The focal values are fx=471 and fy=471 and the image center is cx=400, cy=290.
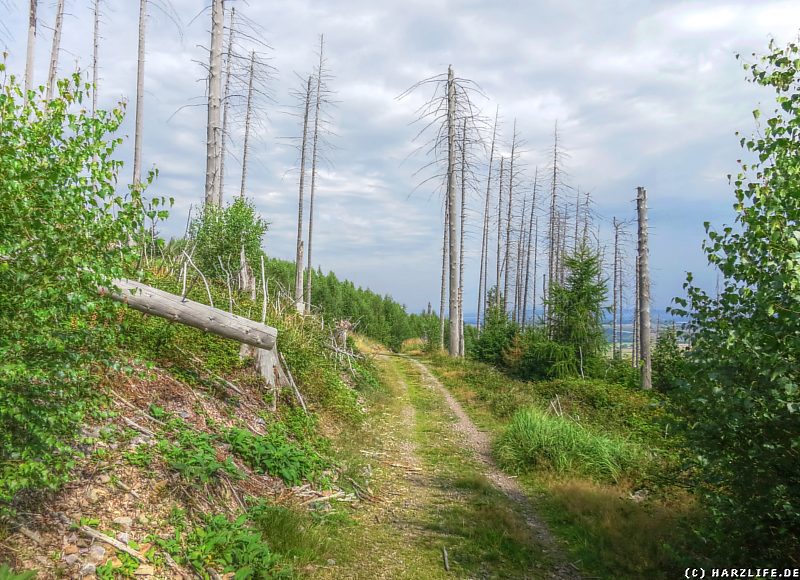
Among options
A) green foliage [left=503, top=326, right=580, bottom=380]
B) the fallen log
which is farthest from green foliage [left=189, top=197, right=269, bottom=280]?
green foliage [left=503, top=326, right=580, bottom=380]

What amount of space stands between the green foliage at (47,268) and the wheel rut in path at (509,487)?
5.11m

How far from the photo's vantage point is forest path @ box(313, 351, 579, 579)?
526 centimetres

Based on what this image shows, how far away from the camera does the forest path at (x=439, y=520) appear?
526 centimetres

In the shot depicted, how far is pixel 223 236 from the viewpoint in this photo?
12711mm

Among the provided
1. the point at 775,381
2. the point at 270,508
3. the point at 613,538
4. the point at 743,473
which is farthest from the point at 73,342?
the point at 613,538

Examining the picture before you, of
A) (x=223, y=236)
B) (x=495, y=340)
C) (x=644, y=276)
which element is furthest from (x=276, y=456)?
(x=495, y=340)

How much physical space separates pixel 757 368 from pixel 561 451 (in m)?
5.73

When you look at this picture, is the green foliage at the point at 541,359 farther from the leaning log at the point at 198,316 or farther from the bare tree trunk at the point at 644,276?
the leaning log at the point at 198,316

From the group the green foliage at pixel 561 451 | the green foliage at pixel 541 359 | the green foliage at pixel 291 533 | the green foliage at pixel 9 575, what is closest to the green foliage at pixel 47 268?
the green foliage at pixel 9 575

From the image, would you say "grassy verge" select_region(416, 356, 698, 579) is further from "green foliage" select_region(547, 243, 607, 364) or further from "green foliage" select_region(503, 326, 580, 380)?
"green foliage" select_region(547, 243, 607, 364)

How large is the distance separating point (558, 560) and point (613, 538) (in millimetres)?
852

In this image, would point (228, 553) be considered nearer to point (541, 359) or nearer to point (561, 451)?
point (561, 451)

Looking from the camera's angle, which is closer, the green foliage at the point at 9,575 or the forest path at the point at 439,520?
the green foliage at the point at 9,575

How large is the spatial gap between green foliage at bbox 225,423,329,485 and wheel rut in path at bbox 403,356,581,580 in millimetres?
3073
